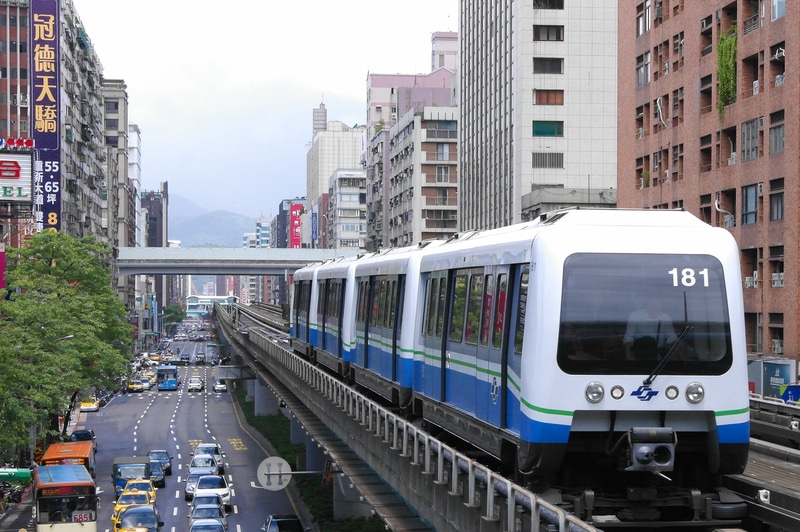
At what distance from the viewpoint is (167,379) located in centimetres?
12406

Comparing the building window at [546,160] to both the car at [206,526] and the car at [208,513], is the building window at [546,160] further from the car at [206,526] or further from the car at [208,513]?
the car at [206,526]

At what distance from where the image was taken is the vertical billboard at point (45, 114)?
78.5 metres

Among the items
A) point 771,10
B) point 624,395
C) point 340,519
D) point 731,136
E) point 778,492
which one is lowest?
point 340,519

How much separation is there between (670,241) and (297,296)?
1320 inches

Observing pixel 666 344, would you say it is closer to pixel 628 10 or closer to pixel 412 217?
pixel 628 10

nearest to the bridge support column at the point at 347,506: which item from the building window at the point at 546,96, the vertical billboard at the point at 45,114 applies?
the vertical billboard at the point at 45,114

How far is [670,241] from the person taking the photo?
1438 centimetres

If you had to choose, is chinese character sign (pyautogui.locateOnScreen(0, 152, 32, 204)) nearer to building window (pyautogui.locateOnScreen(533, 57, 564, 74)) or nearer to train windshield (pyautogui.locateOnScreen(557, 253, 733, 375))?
building window (pyautogui.locateOnScreen(533, 57, 564, 74))

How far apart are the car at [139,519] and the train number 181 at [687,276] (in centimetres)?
3259

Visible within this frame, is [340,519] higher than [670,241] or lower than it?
lower

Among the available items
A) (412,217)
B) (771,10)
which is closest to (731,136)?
(771,10)

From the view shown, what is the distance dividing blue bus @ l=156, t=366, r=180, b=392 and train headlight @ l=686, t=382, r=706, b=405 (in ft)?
360

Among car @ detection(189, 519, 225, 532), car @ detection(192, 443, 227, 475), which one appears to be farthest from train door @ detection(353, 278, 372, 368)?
car @ detection(192, 443, 227, 475)

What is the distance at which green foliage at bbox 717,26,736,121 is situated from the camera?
49781 mm
